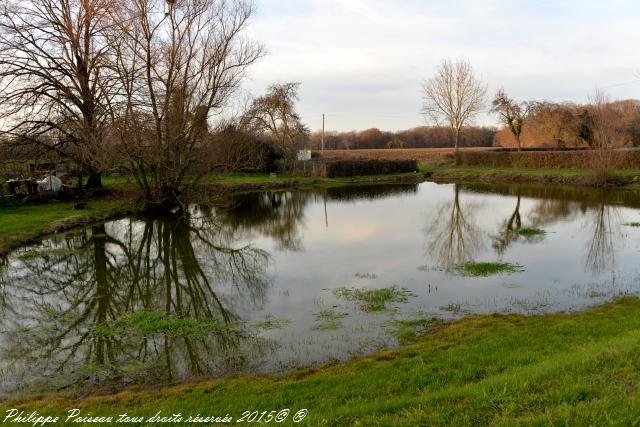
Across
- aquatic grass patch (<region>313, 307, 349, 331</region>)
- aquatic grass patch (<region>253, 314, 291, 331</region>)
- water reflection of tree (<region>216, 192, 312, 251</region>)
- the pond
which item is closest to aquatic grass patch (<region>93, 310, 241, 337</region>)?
the pond

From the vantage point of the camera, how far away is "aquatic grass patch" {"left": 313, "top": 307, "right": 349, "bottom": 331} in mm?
7738

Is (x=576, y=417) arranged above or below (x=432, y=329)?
above

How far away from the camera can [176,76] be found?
20.1 meters

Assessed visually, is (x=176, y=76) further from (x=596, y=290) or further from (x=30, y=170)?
(x=596, y=290)

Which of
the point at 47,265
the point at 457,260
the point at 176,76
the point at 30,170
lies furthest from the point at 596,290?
the point at 30,170

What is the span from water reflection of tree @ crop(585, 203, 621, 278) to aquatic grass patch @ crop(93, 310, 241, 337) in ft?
27.2

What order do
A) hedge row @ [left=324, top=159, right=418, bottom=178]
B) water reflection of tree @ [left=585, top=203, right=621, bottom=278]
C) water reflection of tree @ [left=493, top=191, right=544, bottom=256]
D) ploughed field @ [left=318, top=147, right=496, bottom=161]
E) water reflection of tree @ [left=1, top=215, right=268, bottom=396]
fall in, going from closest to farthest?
water reflection of tree @ [left=1, top=215, right=268, bottom=396] < water reflection of tree @ [left=585, top=203, right=621, bottom=278] < water reflection of tree @ [left=493, top=191, right=544, bottom=256] < hedge row @ [left=324, top=159, right=418, bottom=178] < ploughed field @ [left=318, top=147, right=496, bottom=161]

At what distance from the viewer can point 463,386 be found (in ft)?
14.9

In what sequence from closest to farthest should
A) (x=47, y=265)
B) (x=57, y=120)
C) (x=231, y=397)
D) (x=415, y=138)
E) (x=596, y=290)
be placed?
(x=231, y=397) → (x=596, y=290) → (x=47, y=265) → (x=57, y=120) → (x=415, y=138)

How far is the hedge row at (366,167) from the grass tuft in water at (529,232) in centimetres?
2147

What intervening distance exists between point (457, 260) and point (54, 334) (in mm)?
8908

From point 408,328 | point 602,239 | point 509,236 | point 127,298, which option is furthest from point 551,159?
point 127,298

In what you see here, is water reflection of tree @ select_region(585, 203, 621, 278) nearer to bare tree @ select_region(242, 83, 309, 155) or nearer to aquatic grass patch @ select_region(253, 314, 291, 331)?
aquatic grass patch @ select_region(253, 314, 291, 331)

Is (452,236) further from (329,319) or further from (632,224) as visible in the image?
(329,319)
